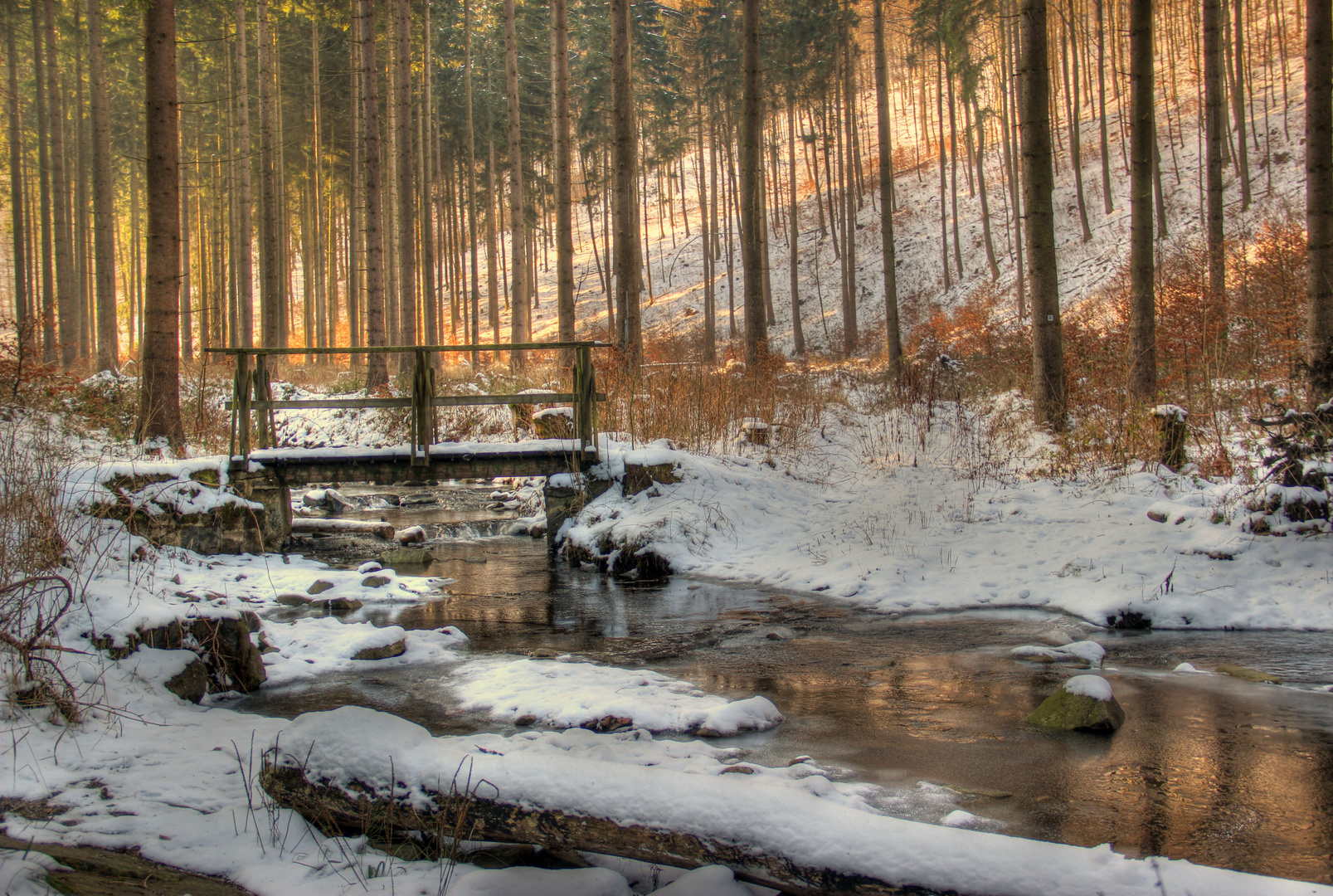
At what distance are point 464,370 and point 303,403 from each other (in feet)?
33.8

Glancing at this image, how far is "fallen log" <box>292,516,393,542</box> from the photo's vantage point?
10.5m

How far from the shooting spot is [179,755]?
362cm

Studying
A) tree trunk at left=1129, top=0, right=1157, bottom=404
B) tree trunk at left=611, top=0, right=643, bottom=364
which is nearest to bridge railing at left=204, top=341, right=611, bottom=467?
tree trunk at left=611, top=0, right=643, bottom=364

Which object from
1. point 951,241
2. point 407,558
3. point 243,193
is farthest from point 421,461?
point 951,241

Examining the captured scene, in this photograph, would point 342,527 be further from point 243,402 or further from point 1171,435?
point 1171,435

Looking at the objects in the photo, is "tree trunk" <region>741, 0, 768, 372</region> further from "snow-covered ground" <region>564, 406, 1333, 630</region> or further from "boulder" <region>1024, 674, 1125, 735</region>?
"boulder" <region>1024, 674, 1125, 735</region>

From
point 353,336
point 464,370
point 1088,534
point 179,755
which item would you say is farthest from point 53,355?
point 1088,534

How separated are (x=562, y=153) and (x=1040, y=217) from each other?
25.9ft

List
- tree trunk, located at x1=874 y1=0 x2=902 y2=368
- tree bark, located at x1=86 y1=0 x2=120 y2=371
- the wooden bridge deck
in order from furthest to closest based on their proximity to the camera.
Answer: tree trunk, located at x1=874 y1=0 x2=902 y2=368 → tree bark, located at x1=86 y1=0 x2=120 y2=371 → the wooden bridge deck

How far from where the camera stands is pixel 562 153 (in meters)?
14.1

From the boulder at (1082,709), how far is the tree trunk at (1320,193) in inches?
175

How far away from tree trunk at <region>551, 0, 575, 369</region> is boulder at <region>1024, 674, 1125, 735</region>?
10369mm

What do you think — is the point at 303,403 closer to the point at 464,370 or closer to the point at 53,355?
the point at 464,370

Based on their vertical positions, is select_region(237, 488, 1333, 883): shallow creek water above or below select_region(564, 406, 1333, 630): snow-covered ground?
below
